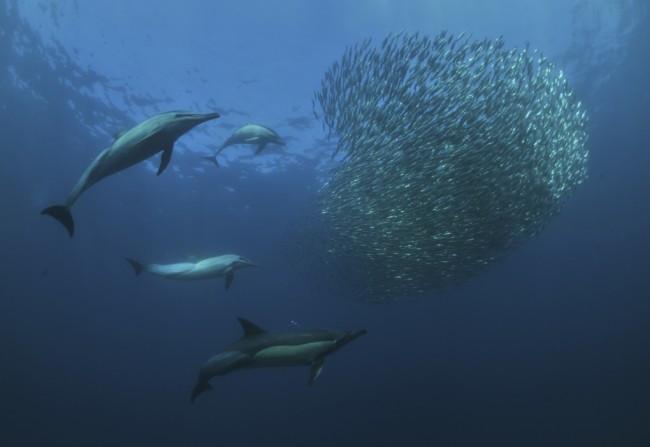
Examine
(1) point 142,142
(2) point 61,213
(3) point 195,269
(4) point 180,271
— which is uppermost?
(3) point 195,269

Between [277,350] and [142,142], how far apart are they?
2.53 meters

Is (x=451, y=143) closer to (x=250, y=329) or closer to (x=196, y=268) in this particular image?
(x=196, y=268)

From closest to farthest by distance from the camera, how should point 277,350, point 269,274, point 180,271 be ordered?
point 277,350
point 180,271
point 269,274

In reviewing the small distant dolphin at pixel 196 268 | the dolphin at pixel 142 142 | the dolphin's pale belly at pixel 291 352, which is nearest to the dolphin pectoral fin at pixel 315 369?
the dolphin's pale belly at pixel 291 352

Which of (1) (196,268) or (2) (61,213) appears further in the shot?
(1) (196,268)

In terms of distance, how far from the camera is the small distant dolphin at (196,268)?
6.20m

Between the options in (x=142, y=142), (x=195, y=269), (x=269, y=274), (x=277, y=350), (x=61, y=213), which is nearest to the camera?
(x=142, y=142)

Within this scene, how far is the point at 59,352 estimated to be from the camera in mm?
30281

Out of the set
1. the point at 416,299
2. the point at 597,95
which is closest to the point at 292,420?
the point at 416,299

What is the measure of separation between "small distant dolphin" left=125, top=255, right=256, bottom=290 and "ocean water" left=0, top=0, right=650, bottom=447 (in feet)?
24.2

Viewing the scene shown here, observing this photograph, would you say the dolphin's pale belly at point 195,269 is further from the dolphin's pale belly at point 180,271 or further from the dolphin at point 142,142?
the dolphin at point 142,142

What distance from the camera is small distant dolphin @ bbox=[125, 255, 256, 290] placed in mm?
6199

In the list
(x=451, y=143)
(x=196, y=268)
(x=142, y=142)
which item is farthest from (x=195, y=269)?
(x=451, y=143)

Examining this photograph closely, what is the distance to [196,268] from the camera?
6.36m
